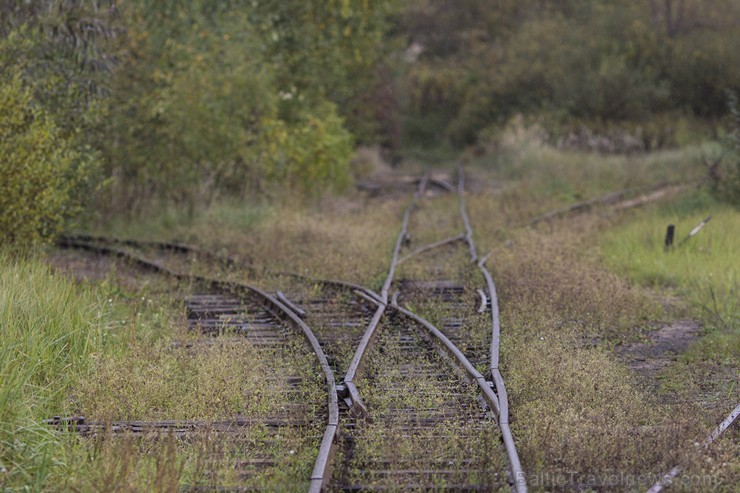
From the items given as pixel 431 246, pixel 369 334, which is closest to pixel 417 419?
pixel 369 334

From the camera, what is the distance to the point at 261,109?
2075 centimetres

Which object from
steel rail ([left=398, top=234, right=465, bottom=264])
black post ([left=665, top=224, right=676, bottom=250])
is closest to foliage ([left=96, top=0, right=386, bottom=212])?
steel rail ([left=398, top=234, right=465, bottom=264])

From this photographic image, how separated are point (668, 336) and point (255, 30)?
620 inches

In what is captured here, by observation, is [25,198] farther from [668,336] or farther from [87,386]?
[668,336]

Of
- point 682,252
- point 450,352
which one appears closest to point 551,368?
point 450,352

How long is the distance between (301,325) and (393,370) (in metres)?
1.76

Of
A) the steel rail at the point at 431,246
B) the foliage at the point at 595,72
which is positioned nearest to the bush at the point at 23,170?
the steel rail at the point at 431,246

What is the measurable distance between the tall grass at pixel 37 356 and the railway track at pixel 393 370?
42 centimetres

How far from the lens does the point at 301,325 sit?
31.8 ft

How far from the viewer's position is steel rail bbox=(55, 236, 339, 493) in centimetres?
575

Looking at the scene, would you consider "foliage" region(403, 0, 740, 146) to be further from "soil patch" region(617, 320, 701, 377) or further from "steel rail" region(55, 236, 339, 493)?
"soil patch" region(617, 320, 701, 377)

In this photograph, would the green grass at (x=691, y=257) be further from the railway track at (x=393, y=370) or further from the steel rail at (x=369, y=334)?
the steel rail at (x=369, y=334)

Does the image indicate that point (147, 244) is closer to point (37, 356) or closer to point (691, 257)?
point (37, 356)

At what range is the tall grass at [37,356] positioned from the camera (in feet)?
19.3
